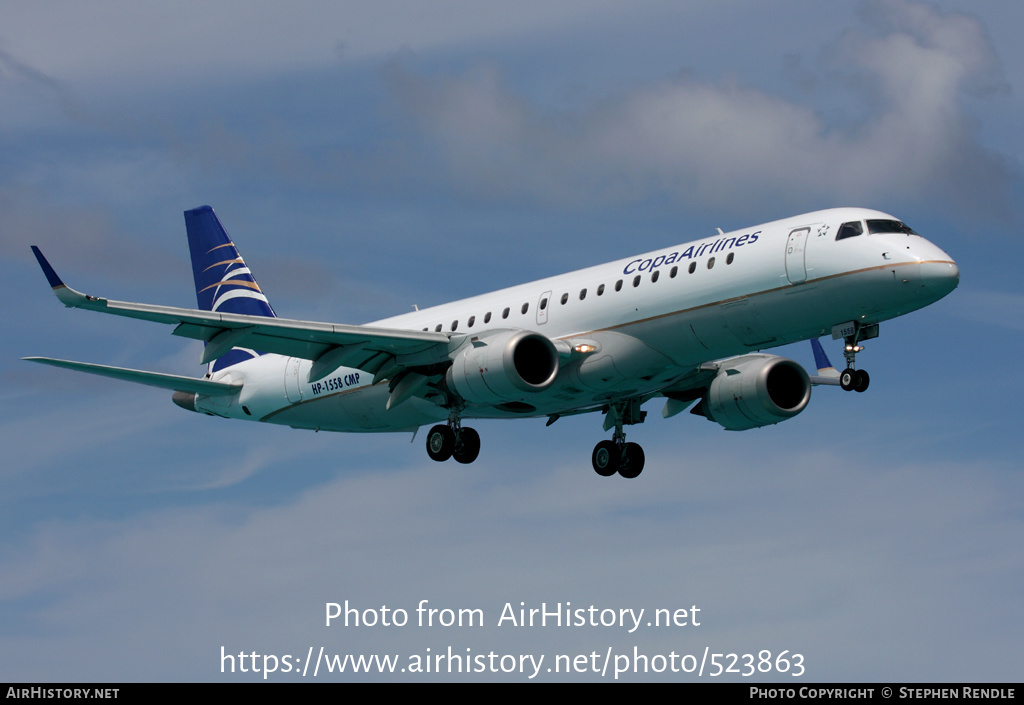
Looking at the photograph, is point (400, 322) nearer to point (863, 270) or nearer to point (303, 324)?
point (303, 324)

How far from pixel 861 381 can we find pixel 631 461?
10.7 meters

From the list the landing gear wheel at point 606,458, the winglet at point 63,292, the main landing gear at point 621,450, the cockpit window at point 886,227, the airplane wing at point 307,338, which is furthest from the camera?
the landing gear wheel at point 606,458

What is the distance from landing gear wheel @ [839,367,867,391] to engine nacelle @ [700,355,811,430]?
699 cm

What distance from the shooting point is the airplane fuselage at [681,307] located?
3284 centimetres

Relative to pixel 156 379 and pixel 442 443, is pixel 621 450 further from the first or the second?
pixel 156 379

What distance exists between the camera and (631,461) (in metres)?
42.5

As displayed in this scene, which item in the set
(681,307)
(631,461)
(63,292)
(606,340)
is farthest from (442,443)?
(63,292)

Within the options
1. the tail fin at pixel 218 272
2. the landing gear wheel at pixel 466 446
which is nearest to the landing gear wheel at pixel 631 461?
the landing gear wheel at pixel 466 446

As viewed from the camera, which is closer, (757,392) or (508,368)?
(508,368)

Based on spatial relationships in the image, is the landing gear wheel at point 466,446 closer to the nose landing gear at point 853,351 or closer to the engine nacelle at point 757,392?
the engine nacelle at point 757,392

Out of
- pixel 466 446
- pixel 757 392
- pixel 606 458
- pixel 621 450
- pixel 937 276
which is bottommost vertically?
pixel 466 446

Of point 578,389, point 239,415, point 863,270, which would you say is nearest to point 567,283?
point 578,389

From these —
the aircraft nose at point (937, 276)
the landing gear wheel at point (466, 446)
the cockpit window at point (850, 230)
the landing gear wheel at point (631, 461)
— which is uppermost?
the cockpit window at point (850, 230)
